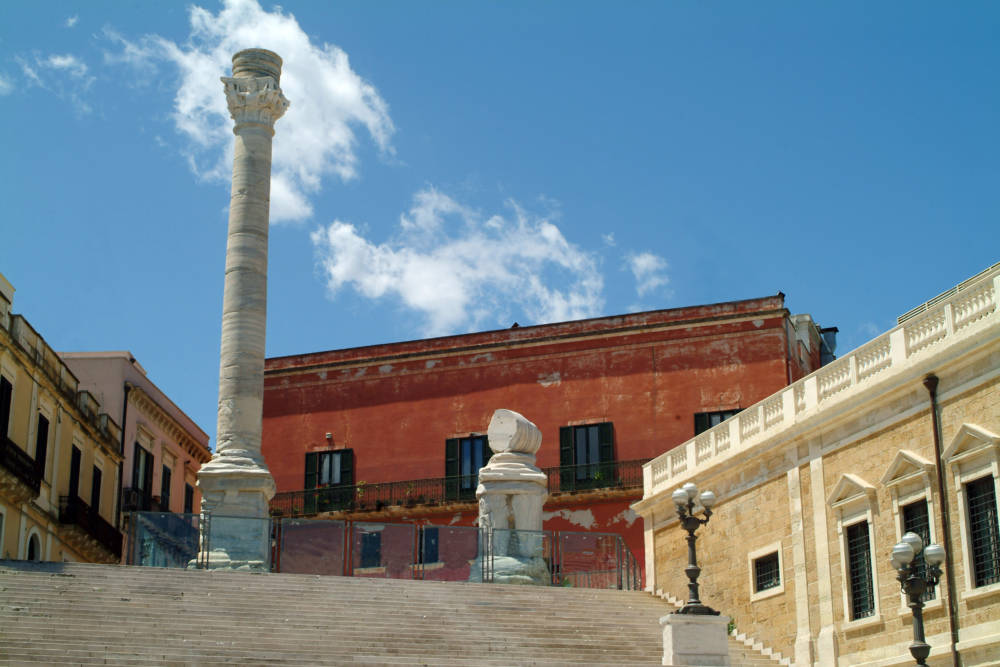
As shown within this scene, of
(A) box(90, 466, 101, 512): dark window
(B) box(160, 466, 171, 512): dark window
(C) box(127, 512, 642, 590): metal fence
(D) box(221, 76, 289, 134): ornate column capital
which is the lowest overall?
(C) box(127, 512, 642, 590): metal fence

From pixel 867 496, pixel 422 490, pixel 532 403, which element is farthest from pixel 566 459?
pixel 867 496

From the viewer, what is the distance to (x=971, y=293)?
1927cm

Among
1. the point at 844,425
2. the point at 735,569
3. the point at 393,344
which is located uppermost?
the point at 393,344

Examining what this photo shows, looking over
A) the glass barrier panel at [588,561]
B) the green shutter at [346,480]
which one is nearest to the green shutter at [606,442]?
the green shutter at [346,480]

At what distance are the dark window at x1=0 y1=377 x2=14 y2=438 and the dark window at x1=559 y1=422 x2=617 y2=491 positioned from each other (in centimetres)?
1398

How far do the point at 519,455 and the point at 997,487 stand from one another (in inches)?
403

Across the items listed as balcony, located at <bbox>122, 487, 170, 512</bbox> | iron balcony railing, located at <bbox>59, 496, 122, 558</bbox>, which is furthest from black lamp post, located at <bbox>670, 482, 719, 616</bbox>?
balcony, located at <bbox>122, 487, 170, 512</bbox>

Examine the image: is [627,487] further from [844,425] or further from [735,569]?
[844,425]

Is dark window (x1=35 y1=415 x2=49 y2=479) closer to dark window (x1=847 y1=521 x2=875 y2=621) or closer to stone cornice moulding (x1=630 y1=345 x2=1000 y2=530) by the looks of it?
stone cornice moulding (x1=630 y1=345 x2=1000 y2=530)

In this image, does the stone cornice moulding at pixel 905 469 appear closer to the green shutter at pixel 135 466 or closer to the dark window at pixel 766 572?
the dark window at pixel 766 572

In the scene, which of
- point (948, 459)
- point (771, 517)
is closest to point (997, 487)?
point (948, 459)

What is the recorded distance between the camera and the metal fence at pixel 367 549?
78.5 feet

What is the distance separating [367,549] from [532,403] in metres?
13.8

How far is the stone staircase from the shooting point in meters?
17.3
